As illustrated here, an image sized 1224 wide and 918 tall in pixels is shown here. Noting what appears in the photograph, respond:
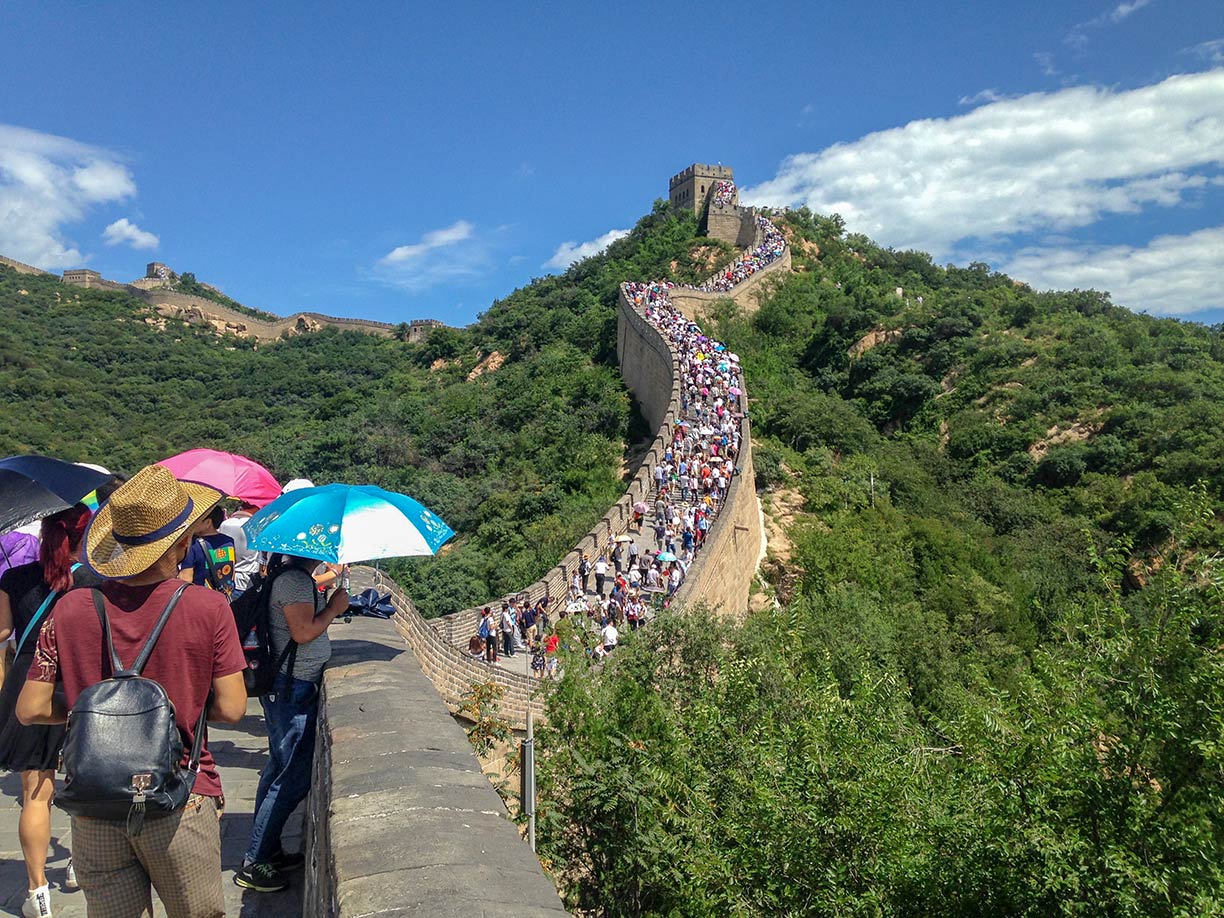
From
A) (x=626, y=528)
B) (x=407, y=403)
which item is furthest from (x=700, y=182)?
(x=626, y=528)

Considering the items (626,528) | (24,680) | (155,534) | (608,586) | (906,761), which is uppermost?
(626,528)

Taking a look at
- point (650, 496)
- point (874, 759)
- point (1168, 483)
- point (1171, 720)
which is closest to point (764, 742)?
point (874, 759)

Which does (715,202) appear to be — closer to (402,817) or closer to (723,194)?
(723,194)

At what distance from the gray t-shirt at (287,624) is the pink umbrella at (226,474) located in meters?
1.58

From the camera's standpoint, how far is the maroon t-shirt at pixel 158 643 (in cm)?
237

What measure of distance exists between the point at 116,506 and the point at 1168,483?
1124 inches

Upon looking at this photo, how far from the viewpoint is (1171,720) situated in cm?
496

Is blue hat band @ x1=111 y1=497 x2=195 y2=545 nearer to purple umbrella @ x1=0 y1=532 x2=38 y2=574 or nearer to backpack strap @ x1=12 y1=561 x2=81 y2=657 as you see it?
backpack strap @ x1=12 y1=561 x2=81 y2=657

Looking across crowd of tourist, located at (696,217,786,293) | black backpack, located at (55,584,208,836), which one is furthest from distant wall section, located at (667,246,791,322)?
black backpack, located at (55,584,208,836)

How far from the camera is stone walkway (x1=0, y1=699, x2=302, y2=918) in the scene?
3.38 m

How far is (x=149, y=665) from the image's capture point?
2406 millimetres

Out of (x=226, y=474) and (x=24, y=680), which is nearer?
(x=24, y=680)

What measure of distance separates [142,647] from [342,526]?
4.87 feet

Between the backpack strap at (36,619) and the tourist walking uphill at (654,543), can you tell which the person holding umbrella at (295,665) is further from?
the tourist walking uphill at (654,543)
